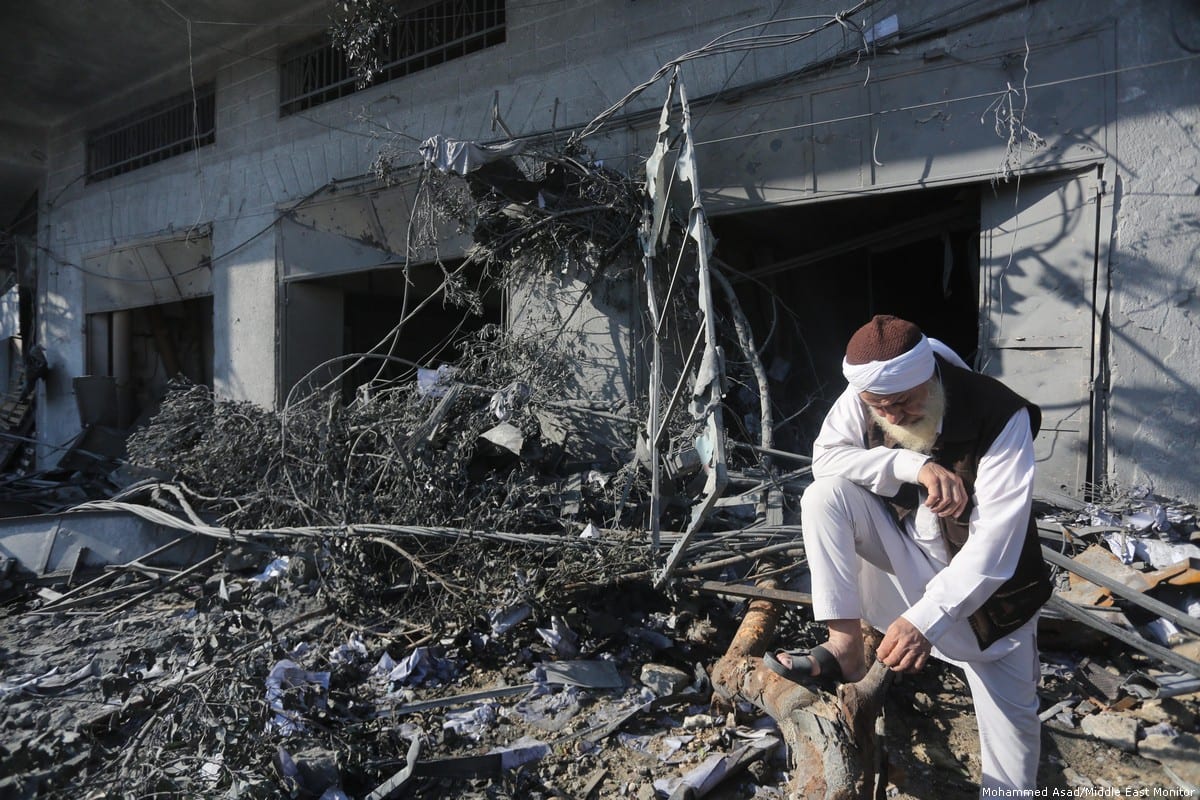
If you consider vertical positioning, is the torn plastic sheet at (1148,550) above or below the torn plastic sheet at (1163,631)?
above

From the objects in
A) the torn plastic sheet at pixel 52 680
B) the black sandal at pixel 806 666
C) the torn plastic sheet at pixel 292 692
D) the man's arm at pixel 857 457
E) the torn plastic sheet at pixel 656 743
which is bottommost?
the torn plastic sheet at pixel 52 680

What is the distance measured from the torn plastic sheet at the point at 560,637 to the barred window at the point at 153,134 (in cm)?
769

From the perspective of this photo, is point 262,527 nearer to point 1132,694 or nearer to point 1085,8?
point 1132,694

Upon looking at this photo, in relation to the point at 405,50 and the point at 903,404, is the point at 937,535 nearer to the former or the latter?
the point at 903,404

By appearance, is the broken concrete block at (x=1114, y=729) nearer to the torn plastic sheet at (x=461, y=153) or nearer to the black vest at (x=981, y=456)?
the black vest at (x=981, y=456)

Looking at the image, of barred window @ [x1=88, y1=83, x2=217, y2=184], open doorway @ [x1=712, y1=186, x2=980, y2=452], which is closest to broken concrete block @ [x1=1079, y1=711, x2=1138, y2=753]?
open doorway @ [x1=712, y1=186, x2=980, y2=452]

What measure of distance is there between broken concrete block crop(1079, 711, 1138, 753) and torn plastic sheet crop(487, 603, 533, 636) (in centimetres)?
229

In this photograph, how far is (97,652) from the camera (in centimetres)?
367

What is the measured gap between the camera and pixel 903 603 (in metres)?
2.30

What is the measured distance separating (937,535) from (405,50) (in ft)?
22.0

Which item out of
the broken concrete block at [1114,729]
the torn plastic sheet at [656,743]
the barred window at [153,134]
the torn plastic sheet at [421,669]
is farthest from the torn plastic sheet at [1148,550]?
the barred window at [153,134]

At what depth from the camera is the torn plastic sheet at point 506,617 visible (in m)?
3.26

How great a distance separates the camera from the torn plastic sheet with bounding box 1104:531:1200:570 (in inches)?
Result: 132

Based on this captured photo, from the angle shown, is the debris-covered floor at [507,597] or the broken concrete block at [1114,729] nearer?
the debris-covered floor at [507,597]
